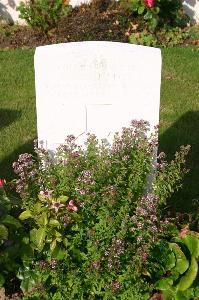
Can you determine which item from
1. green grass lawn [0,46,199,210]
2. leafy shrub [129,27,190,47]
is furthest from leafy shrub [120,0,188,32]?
green grass lawn [0,46,199,210]

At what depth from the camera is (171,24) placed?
8.41 meters

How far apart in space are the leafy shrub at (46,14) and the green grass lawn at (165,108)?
73 cm

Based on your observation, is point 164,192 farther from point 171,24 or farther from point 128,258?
point 171,24

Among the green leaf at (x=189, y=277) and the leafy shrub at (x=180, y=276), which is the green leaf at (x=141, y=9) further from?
the green leaf at (x=189, y=277)

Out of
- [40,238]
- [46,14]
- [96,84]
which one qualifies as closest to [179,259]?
[40,238]

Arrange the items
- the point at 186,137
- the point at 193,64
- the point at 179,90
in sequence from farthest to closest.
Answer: the point at 193,64, the point at 179,90, the point at 186,137

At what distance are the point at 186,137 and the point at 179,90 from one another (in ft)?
4.28

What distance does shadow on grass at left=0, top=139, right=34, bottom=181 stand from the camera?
436 centimetres

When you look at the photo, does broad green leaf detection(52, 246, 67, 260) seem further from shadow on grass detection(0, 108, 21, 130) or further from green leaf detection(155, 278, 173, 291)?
shadow on grass detection(0, 108, 21, 130)

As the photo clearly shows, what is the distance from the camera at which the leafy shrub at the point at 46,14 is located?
26.7ft

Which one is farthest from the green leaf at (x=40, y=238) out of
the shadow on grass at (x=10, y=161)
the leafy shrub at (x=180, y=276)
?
the shadow on grass at (x=10, y=161)

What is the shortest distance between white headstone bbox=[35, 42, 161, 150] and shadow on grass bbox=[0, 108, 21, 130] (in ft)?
7.13

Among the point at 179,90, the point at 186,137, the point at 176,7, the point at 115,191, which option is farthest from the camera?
the point at 176,7

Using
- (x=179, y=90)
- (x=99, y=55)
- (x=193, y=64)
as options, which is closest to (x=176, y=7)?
(x=193, y=64)
